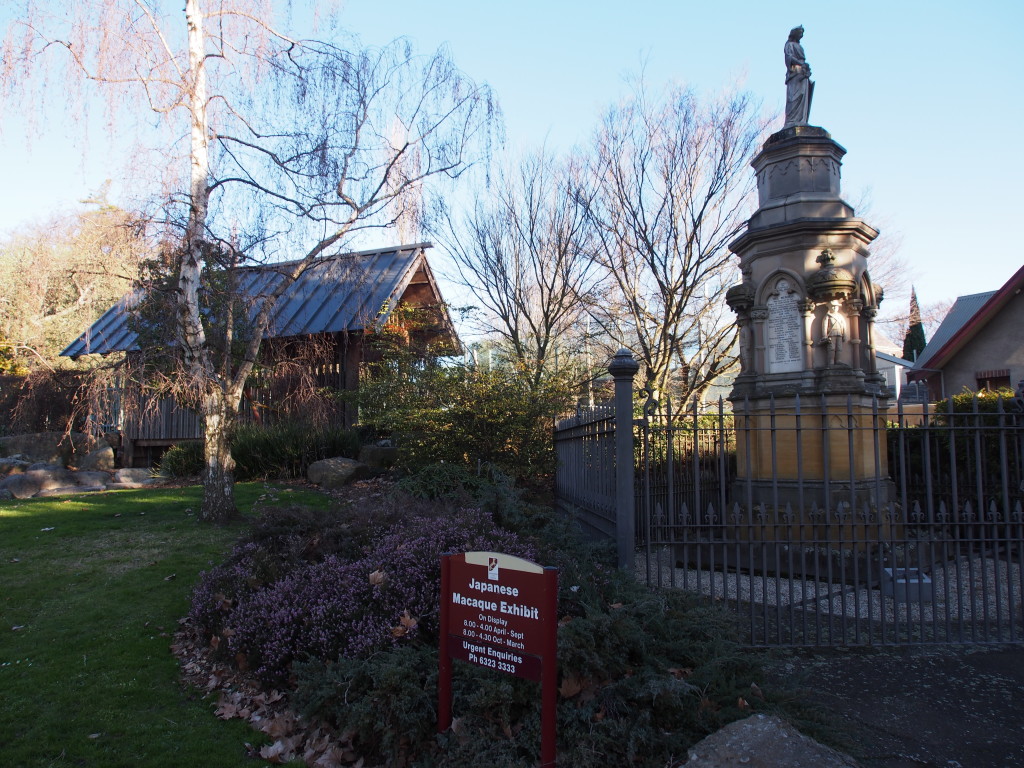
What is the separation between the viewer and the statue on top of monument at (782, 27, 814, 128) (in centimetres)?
933

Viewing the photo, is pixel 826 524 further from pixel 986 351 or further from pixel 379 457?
pixel 986 351

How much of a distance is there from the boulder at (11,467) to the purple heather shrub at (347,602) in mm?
11077

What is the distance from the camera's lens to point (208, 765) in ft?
11.8

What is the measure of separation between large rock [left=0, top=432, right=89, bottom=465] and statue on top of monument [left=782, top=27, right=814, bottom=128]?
16.3 m

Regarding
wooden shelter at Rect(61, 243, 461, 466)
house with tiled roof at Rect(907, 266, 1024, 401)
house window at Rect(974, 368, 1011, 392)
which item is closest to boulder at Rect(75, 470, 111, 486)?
wooden shelter at Rect(61, 243, 461, 466)

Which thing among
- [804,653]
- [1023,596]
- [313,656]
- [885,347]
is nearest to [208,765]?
[313,656]

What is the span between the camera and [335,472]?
1181 centimetres

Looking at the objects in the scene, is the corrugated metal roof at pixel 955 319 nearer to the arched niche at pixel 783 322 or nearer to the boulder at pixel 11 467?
the arched niche at pixel 783 322

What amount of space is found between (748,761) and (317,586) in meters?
3.02

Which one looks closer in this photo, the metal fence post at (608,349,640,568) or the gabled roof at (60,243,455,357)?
the metal fence post at (608,349,640,568)

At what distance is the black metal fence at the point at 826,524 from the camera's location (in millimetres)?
5508

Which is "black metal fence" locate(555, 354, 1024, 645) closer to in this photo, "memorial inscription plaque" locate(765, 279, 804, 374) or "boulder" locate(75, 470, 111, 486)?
"memorial inscription plaque" locate(765, 279, 804, 374)

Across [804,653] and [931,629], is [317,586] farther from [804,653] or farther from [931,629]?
[931,629]

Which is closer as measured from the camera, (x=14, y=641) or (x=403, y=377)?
(x=14, y=641)
